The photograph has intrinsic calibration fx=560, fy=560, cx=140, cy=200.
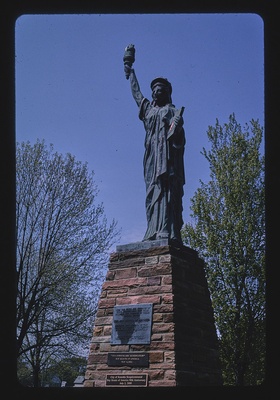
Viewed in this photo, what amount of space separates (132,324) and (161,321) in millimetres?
427

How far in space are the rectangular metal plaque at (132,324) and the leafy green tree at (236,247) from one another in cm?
938

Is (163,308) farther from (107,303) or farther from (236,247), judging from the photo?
(236,247)

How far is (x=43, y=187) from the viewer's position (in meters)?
16.8

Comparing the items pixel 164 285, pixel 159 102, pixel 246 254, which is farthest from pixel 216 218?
pixel 164 285

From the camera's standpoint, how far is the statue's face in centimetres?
859

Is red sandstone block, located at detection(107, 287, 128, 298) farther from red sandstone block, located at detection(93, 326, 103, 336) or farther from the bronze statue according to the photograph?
the bronze statue

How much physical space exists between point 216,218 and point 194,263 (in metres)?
10.2

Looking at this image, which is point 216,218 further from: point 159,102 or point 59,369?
point 159,102

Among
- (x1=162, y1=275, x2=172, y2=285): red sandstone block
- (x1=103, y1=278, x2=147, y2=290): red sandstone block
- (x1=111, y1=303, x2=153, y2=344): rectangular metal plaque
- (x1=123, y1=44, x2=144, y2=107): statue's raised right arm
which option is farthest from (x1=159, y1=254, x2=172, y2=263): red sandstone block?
(x1=123, y1=44, x2=144, y2=107): statue's raised right arm

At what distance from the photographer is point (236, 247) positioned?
17.3 m

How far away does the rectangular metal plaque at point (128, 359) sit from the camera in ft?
22.6

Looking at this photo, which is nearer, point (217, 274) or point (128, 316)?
point (128, 316)

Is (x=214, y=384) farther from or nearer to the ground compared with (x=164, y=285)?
nearer to the ground

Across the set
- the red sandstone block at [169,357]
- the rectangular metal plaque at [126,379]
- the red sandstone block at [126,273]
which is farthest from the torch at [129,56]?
the rectangular metal plaque at [126,379]
